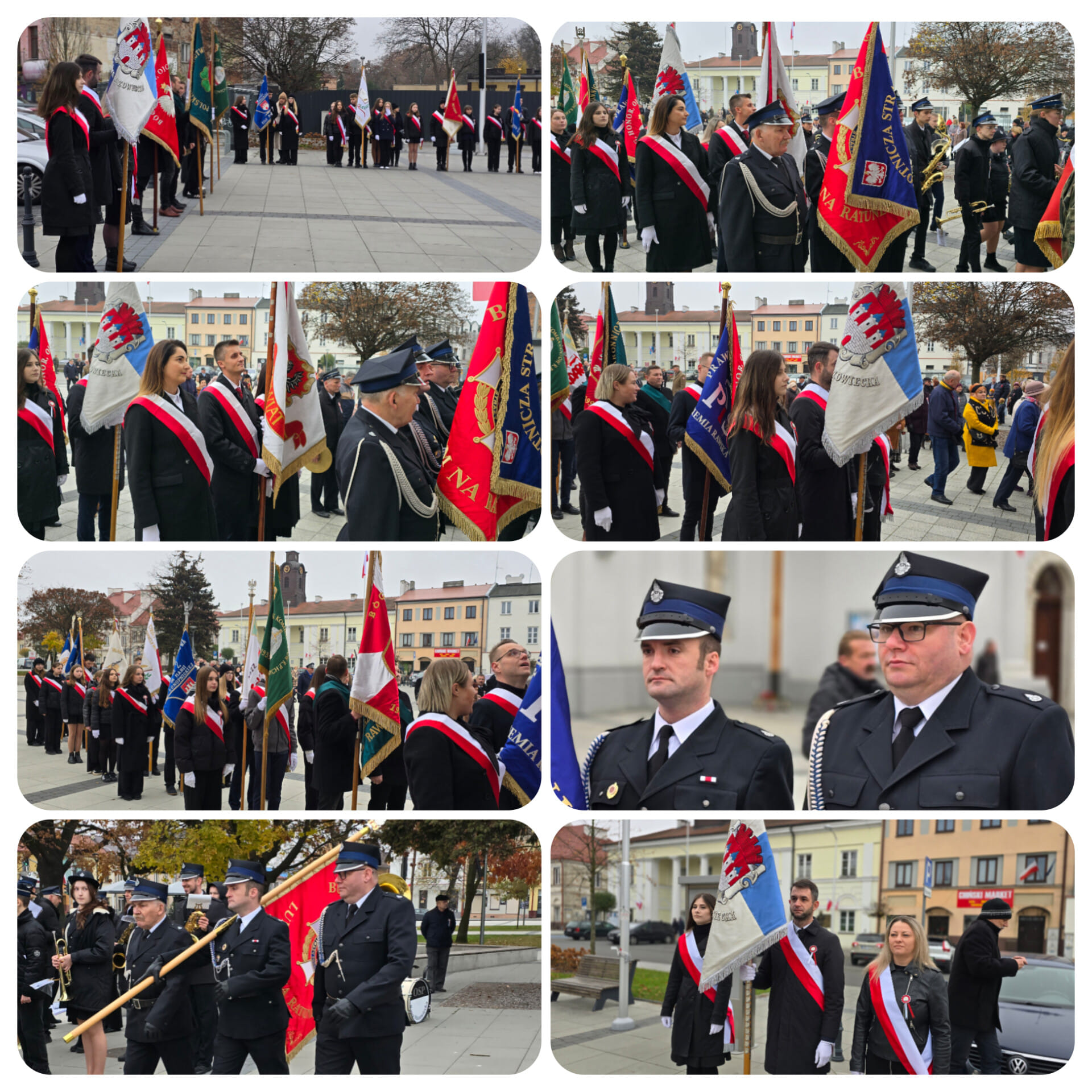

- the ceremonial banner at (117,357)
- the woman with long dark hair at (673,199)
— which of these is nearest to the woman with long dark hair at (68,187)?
the ceremonial banner at (117,357)

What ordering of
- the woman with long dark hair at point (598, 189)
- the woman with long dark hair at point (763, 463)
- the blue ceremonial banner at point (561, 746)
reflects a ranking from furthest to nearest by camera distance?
the woman with long dark hair at point (598, 189), the woman with long dark hair at point (763, 463), the blue ceremonial banner at point (561, 746)

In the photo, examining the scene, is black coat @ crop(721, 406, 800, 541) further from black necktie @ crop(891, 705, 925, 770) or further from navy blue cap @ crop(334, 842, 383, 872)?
navy blue cap @ crop(334, 842, 383, 872)

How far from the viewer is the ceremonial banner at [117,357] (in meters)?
5.16

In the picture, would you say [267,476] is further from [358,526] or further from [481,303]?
[481,303]

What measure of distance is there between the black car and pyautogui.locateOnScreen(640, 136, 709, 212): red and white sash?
3.69 meters

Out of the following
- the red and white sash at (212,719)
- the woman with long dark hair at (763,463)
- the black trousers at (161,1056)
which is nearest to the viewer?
the black trousers at (161,1056)

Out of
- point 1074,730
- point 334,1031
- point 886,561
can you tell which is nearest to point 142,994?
point 334,1031

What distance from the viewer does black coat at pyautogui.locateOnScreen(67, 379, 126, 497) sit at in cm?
560

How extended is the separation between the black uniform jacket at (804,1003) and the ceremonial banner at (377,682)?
1997 mm

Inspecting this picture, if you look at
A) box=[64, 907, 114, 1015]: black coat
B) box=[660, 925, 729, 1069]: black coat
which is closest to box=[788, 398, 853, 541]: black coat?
box=[660, 925, 729, 1069]: black coat

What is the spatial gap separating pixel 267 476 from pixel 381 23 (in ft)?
7.54

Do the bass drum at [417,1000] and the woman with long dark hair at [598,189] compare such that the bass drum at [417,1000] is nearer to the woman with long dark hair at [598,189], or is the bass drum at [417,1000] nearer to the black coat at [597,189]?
the woman with long dark hair at [598,189]

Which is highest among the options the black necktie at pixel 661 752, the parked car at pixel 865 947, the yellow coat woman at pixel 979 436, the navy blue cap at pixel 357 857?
the yellow coat woman at pixel 979 436

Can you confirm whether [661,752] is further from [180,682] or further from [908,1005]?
[180,682]
